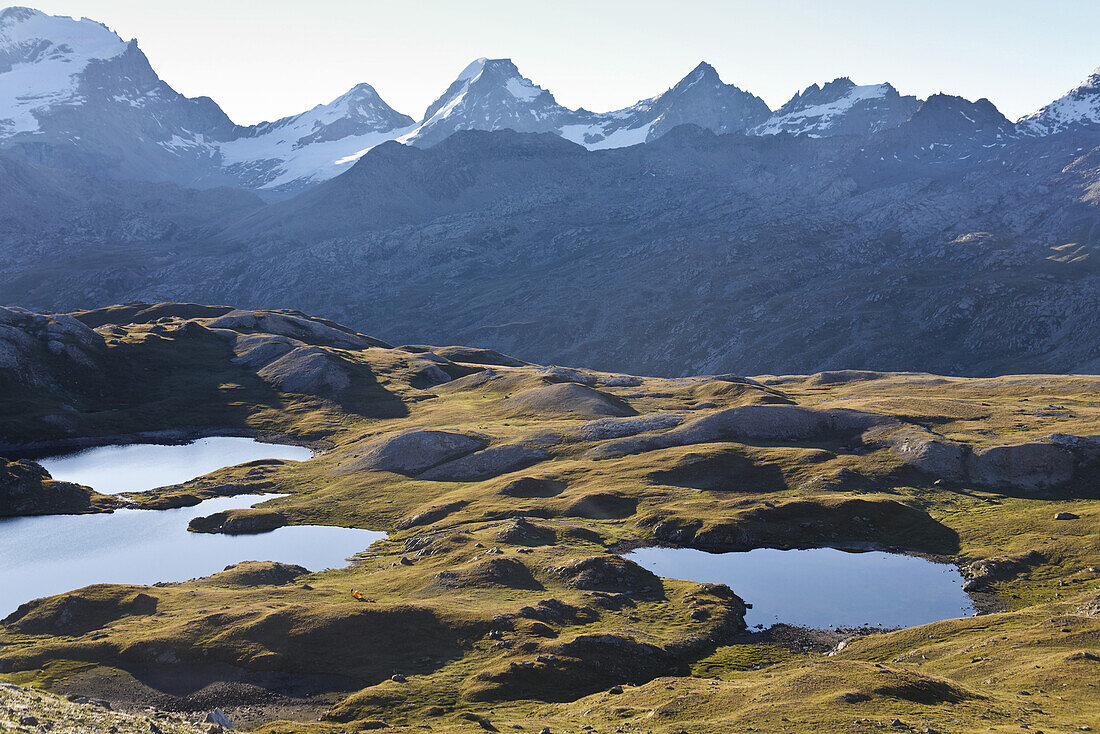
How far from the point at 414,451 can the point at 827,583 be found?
2995 inches

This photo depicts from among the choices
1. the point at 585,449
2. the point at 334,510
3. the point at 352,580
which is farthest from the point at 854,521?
the point at 334,510

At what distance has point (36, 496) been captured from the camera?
122 m

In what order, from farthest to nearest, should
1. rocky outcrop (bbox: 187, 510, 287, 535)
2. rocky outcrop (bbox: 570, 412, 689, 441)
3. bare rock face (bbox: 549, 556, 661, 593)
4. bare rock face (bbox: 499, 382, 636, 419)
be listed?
bare rock face (bbox: 499, 382, 636, 419) < rocky outcrop (bbox: 570, 412, 689, 441) < rocky outcrop (bbox: 187, 510, 287, 535) < bare rock face (bbox: 549, 556, 661, 593)

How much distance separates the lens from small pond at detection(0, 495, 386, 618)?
94.0 metres

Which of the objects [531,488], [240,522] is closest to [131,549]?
[240,522]

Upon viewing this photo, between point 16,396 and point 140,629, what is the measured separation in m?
134

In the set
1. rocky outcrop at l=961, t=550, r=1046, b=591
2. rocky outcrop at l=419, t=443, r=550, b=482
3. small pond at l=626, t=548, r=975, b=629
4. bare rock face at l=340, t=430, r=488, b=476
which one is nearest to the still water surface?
bare rock face at l=340, t=430, r=488, b=476

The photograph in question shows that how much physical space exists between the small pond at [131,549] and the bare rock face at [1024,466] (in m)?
79.2

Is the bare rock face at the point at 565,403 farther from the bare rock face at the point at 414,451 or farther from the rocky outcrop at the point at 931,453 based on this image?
the rocky outcrop at the point at 931,453

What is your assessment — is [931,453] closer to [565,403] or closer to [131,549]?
[565,403]

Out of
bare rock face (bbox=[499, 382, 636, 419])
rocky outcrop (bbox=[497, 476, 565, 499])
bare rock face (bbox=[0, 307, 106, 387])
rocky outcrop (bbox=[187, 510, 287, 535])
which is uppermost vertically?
bare rock face (bbox=[0, 307, 106, 387])

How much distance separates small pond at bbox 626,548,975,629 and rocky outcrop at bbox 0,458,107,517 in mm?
83637

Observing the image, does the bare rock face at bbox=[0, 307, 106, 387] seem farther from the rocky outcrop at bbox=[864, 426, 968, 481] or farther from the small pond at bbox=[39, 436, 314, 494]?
the rocky outcrop at bbox=[864, 426, 968, 481]

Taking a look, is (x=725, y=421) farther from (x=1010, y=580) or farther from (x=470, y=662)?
(x=470, y=662)
